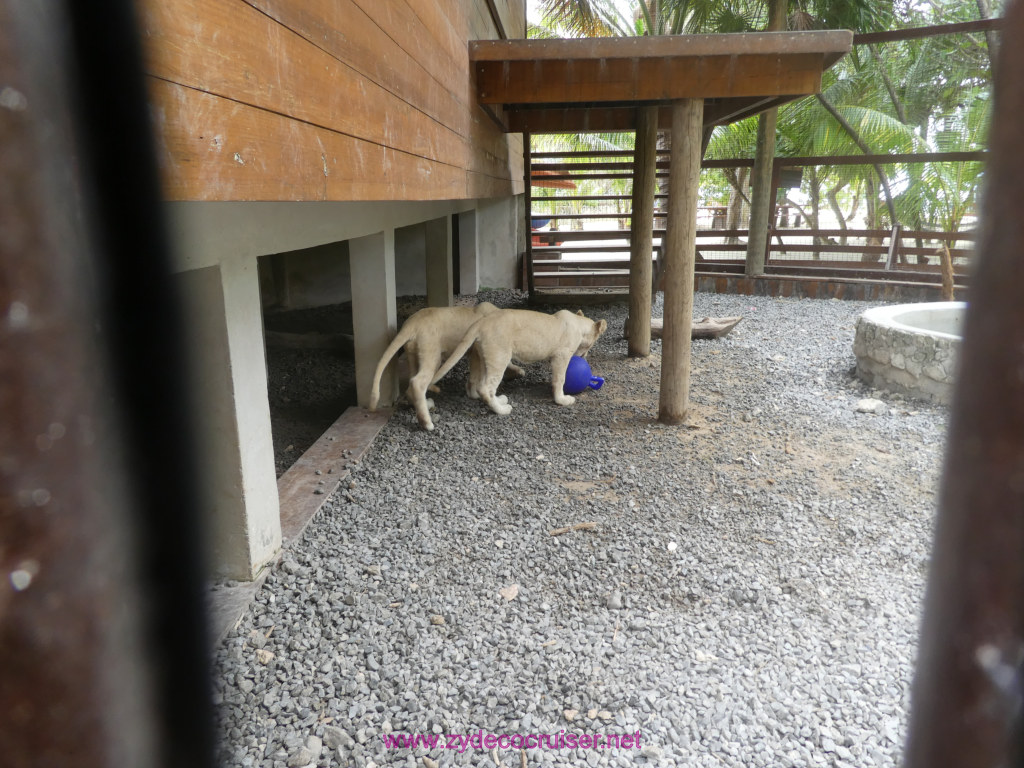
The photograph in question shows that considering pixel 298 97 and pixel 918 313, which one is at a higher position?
pixel 298 97

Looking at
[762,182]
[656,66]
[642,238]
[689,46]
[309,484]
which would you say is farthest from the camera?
[762,182]

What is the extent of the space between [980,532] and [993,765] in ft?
0.46

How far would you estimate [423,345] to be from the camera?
5.41 metres

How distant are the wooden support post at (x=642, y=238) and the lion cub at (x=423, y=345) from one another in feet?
8.28

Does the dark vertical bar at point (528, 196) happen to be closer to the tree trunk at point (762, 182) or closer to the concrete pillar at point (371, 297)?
the concrete pillar at point (371, 297)

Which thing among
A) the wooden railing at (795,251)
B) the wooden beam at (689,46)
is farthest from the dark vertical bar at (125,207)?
the wooden railing at (795,251)

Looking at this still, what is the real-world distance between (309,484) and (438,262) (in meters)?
4.51

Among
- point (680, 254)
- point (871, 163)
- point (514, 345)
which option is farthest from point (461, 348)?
point (871, 163)

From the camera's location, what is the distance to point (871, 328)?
250 inches

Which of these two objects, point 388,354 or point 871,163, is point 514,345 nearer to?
point 388,354

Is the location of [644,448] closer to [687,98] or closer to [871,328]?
[687,98]

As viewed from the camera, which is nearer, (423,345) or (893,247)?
(423,345)

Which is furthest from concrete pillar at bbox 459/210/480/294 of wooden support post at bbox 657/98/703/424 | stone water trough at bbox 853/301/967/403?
wooden support post at bbox 657/98/703/424

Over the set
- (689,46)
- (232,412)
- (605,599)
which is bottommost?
(605,599)
